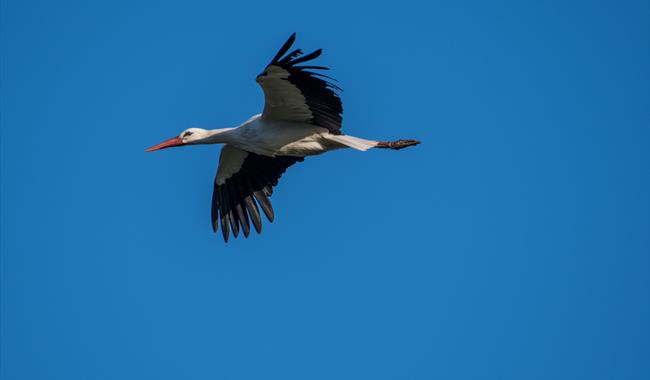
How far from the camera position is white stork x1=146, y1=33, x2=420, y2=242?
10391 millimetres

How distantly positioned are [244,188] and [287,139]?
1.69 metres

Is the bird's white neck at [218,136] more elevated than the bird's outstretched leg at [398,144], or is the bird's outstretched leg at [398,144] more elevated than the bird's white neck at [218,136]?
the bird's outstretched leg at [398,144]

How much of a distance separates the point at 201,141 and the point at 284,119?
1401mm

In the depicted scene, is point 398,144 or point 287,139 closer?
point 287,139

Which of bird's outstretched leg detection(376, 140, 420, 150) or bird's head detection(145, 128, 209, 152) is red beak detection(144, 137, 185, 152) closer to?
bird's head detection(145, 128, 209, 152)

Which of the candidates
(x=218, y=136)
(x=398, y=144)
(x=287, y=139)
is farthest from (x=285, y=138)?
(x=398, y=144)

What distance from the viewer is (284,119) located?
37.0 feet

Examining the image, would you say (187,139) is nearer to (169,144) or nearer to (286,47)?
(169,144)

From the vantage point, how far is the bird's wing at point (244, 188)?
12.6 meters

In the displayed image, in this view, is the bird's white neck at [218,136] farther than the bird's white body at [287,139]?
Yes

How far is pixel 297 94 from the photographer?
10695 mm

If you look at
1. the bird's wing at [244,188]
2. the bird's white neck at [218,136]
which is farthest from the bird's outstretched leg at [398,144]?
the bird's white neck at [218,136]

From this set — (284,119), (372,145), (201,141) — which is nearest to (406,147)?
(372,145)

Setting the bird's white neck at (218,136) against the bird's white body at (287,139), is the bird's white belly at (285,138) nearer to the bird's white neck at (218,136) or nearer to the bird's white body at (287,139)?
the bird's white body at (287,139)
